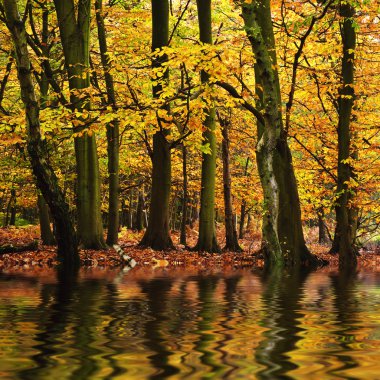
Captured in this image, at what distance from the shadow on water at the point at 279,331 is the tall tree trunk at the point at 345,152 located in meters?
7.80

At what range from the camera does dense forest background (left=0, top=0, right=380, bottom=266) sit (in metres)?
12.7

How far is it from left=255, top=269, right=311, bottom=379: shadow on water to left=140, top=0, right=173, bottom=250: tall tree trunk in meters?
11.2

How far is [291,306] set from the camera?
6125 mm

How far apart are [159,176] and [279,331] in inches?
614

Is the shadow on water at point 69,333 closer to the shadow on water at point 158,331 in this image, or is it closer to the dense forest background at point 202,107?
the shadow on water at point 158,331

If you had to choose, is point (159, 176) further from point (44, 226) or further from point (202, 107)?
point (44, 226)

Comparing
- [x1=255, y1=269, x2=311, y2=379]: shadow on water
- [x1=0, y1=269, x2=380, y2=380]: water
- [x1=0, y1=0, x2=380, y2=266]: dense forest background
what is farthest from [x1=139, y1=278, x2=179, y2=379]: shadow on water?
[x1=0, y1=0, x2=380, y2=266]: dense forest background

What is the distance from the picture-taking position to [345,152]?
16.5 meters

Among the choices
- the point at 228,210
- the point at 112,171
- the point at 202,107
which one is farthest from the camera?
the point at 228,210

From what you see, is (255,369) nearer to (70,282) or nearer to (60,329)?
(60,329)

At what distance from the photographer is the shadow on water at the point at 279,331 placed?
2.85m

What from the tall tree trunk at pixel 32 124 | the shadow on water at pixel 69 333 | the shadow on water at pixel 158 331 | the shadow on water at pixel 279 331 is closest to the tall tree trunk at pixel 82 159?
the tall tree trunk at pixel 32 124

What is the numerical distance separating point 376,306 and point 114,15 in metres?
19.4

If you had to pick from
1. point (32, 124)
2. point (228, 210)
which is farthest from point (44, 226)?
point (32, 124)
